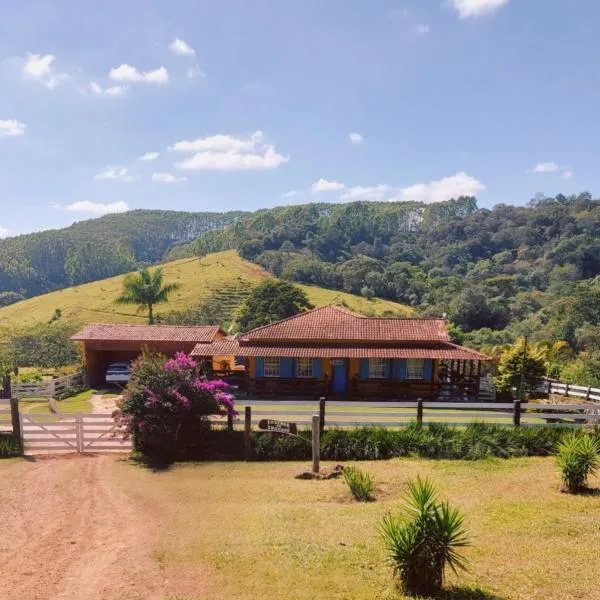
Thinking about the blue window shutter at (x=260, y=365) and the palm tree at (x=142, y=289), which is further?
the palm tree at (x=142, y=289)

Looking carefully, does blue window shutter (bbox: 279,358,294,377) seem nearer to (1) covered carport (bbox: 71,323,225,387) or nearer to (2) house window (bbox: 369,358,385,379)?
(2) house window (bbox: 369,358,385,379)

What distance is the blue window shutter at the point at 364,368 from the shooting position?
2458 cm

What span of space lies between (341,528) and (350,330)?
16.9 meters

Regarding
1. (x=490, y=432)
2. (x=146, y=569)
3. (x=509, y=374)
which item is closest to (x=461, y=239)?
(x=509, y=374)

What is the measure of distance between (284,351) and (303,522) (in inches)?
599

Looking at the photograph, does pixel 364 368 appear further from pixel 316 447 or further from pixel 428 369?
pixel 316 447

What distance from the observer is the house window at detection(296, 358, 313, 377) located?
24938mm

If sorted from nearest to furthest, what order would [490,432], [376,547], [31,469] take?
[376,547]
[31,469]
[490,432]

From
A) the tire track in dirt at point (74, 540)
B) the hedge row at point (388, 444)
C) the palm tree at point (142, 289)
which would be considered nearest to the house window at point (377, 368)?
the hedge row at point (388, 444)

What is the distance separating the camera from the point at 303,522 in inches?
373

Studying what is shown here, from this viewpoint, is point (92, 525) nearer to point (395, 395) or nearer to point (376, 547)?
point (376, 547)

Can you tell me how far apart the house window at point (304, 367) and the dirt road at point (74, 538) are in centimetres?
1285

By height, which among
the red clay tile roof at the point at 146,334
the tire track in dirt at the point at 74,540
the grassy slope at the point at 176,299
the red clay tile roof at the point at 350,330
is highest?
the red clay tile roof at the point at 350,330

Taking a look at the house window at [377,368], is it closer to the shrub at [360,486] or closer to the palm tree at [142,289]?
the shrub at [360,486]
